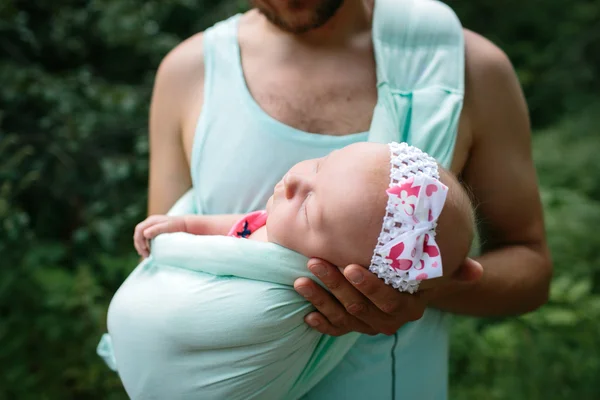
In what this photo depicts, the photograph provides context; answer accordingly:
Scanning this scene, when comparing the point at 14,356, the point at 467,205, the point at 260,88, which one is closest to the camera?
the point at 467,205

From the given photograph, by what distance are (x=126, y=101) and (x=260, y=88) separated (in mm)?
1634

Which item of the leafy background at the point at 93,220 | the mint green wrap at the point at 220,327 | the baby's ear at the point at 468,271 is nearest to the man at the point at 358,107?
the baby's ear at the point at 468,271

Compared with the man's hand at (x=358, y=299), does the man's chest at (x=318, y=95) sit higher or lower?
higher

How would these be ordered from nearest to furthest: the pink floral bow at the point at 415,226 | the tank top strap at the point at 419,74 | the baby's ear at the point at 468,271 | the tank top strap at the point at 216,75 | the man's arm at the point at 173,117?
the pink floral bow at the point at 415,226 → the baby's ear at the point at 468,271 → the tank top strap at the point at 419,74 → the tank top strap at the point at 216,75 → the man's arm at the point at 173,117

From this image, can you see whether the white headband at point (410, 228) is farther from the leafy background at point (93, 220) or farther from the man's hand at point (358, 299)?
the leafy background at point (93, 220)

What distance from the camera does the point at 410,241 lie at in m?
1.19

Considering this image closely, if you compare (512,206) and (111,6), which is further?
(111,6)

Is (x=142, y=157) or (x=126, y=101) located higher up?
(x=126, y=101)

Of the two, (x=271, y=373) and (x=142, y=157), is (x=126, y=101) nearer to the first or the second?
(x=142, y=157)

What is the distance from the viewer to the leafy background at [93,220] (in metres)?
2.88

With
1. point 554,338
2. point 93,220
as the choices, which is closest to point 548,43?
point 554,338

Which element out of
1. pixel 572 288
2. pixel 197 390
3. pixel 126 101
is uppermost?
pixel 197 390

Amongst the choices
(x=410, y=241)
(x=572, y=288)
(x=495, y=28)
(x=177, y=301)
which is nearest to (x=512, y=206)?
(x=410, y=241)

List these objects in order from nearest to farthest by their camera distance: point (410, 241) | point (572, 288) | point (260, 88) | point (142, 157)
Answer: point (410, 241), point (260, 88), point (572, 288), point (142, 157)
